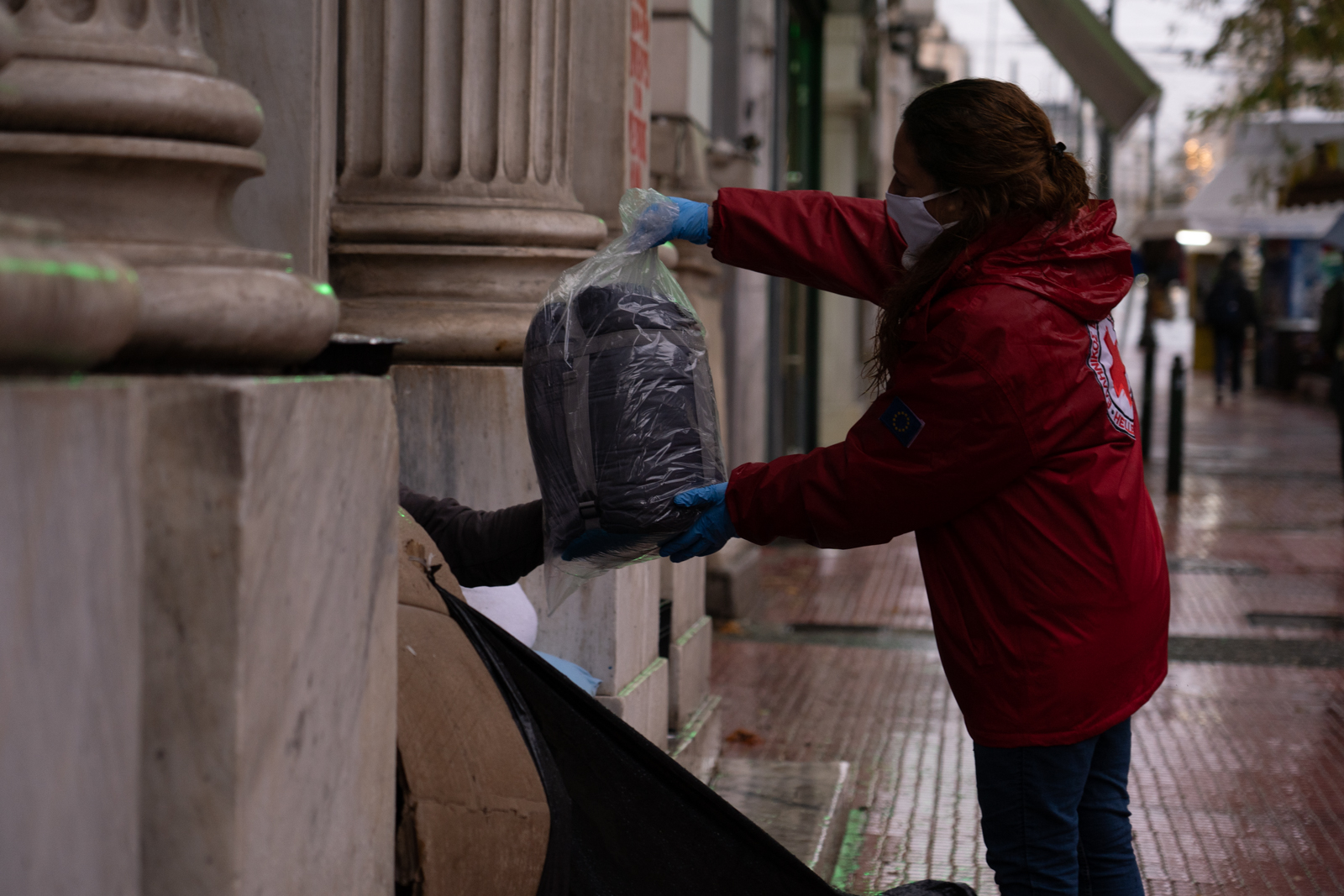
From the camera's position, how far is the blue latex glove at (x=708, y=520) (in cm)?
273

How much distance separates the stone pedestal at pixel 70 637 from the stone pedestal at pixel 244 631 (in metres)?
0.04

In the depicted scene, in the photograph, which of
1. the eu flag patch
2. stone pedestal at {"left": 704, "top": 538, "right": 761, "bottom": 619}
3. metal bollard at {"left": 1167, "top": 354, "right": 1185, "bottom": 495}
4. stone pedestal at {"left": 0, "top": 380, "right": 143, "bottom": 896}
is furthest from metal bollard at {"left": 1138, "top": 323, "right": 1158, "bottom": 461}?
stone pedestal at {"left": 0, "top": 380, "right": 143, "bottom": 896}

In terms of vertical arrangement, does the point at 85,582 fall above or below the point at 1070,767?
above

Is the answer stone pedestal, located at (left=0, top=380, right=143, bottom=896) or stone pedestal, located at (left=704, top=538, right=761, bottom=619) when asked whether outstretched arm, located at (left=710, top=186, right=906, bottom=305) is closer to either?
stone pedestal, located at (left=0, top=380, right=143, bottom=896)

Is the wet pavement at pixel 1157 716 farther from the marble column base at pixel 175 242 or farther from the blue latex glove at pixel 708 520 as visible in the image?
the marble column base at pixel 175 242

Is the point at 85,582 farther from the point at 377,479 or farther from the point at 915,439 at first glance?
the point at 915,439

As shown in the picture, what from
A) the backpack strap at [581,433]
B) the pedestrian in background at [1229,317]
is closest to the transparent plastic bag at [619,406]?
the backpack strap at [581,433]

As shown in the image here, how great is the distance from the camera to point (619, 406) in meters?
2.78

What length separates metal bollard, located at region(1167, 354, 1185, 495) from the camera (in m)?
12.0

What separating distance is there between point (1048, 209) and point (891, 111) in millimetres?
22119

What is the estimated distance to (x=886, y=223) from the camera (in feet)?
9.24

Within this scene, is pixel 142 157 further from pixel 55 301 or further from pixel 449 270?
pixel 449 270

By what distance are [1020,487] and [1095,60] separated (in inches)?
315

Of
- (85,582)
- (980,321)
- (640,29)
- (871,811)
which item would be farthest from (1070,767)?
(640,29)
